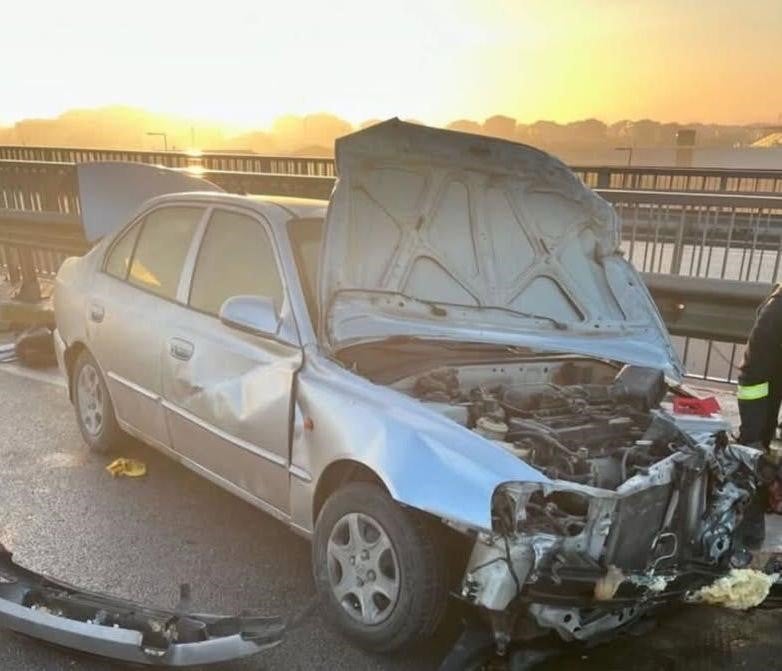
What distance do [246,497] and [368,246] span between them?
4.47ft

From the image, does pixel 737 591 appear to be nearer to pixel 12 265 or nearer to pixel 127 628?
pixel 127 628

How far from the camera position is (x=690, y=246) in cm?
646

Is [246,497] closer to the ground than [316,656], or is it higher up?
higher up

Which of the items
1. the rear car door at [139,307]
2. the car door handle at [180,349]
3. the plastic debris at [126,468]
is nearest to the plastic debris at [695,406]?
the car door handle at [180,349]

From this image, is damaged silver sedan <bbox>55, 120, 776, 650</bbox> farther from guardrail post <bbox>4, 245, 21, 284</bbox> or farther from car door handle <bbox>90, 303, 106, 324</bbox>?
guardrail post <bbox>4, 245, 21, 284</bbox>

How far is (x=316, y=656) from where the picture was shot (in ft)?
9.62

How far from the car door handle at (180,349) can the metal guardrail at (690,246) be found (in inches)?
145

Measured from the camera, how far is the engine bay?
2803mm

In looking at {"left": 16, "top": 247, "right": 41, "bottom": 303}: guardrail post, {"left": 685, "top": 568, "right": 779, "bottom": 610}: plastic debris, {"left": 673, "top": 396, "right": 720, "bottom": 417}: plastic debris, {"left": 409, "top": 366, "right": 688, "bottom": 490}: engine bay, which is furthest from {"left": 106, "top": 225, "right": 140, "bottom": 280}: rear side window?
{"left": 16, "top": 247, "right": 41, "bottom": 303}: guardrail post

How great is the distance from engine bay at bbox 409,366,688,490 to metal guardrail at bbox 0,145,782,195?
15.4 feet

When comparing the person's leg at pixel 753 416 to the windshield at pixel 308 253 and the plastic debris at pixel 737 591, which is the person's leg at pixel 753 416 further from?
the windshield at pixel 308 253

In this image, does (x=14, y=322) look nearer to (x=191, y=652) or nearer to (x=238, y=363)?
(x=238, y=363)

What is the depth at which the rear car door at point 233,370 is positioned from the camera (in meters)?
3.31

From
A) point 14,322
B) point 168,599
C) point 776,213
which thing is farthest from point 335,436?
point 14,322
